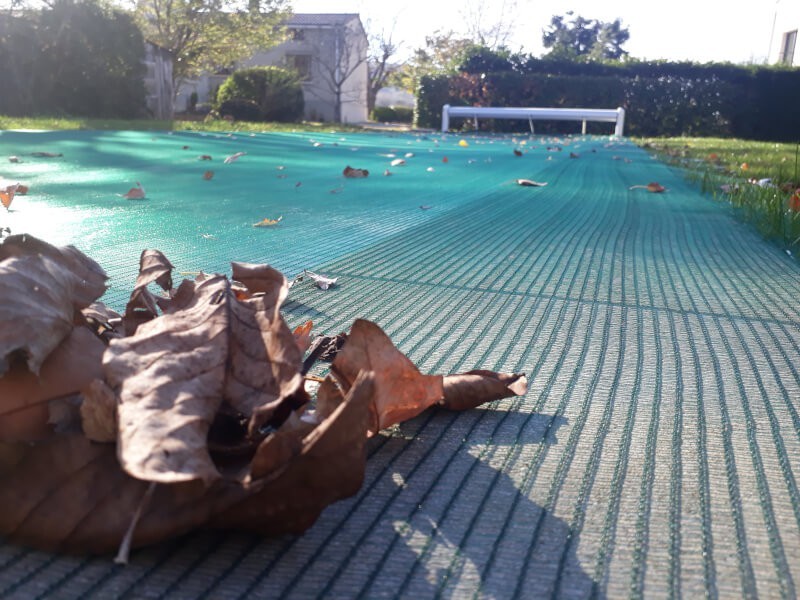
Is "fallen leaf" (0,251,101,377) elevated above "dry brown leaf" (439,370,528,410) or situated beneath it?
elevated above

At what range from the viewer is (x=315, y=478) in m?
0.73

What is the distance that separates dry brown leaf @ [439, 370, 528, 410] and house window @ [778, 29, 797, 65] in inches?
1019

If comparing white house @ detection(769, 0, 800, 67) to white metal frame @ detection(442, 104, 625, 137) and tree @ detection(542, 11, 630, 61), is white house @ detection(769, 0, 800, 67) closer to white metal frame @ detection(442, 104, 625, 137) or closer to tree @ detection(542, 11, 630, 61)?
white metal frame @ detection(442, 104, 625, 137)

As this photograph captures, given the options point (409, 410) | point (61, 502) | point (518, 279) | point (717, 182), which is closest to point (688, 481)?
point (409, 410)

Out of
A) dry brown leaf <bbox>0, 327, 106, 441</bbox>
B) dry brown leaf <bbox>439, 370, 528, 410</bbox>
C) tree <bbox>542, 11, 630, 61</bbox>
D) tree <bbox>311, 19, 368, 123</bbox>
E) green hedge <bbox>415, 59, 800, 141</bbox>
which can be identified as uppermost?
tree <bbox>542, 11, 630, 61</bbox>

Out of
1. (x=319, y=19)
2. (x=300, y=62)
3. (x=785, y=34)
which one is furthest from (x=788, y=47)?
(x=300, y=62)

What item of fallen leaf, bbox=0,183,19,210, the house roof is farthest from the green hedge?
fallen leaf, bbox=0,183,19,210

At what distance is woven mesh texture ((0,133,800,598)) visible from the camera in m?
0.74

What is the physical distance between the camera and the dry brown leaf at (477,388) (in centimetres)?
114

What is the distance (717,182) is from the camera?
4938 millimetres

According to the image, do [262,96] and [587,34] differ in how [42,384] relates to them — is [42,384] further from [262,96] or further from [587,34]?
[587,34]

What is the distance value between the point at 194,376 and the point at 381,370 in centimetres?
28

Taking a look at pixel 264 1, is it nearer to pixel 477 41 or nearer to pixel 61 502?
pixel 477 41

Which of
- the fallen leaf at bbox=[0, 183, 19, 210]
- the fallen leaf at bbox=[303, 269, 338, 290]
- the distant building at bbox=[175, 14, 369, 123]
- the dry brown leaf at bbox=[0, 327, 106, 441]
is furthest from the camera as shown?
the distant building at bbox=[175, 14, 369, 123]
